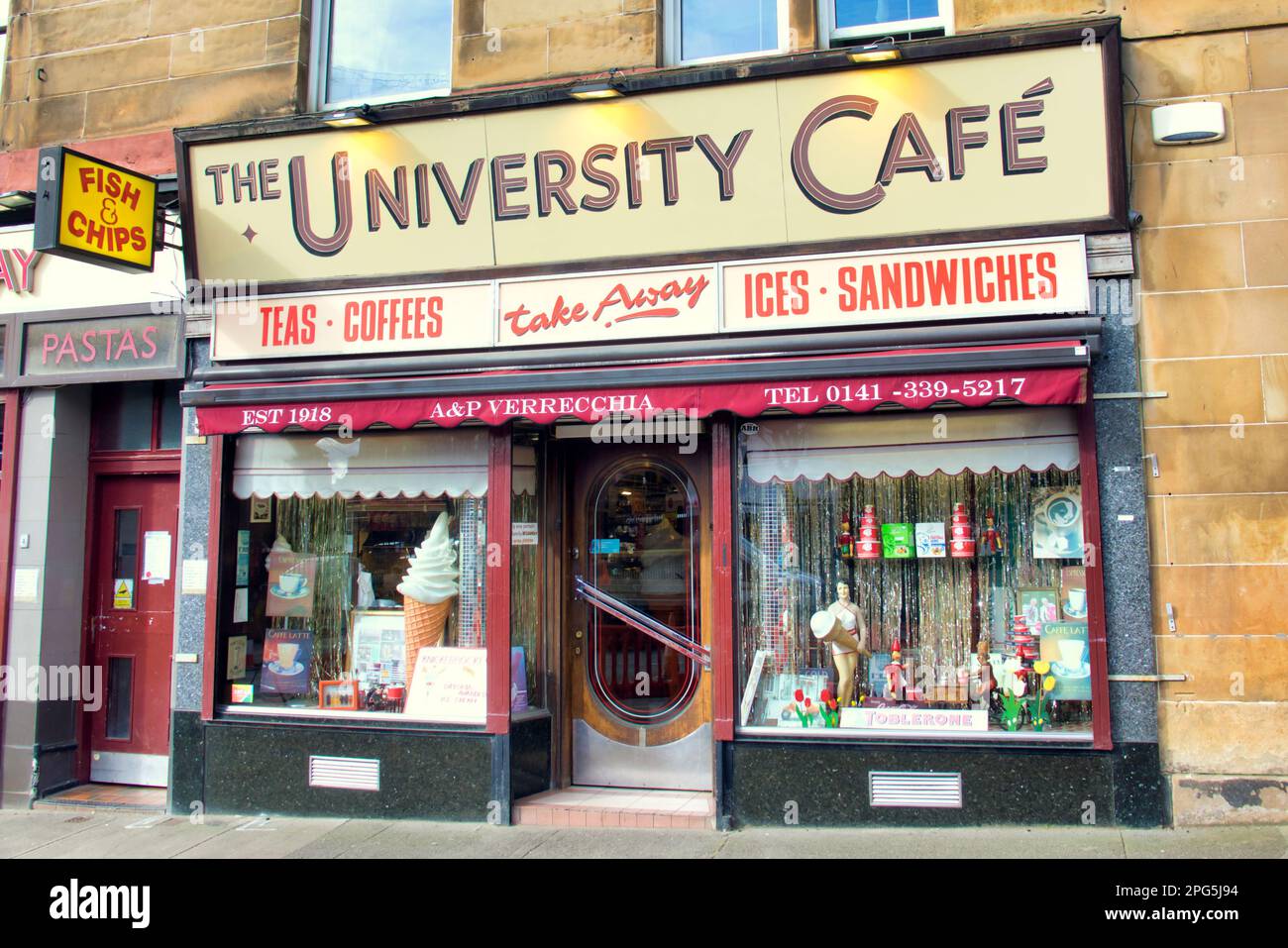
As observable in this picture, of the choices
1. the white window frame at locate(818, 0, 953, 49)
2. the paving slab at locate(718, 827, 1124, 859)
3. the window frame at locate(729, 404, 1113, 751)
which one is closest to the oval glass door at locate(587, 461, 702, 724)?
the window frame at locate(729, 404, 1113, 751)

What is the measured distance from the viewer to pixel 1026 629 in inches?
256

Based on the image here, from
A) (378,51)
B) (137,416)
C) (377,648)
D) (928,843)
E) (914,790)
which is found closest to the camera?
(928,843)

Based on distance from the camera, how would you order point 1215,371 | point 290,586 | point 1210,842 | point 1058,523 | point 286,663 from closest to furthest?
point 1210,842, point 1215,371, point 1058,523, point 286,663, point 290,586

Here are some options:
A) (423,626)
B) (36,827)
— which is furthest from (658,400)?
(36,827)

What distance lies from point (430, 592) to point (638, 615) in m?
1.51

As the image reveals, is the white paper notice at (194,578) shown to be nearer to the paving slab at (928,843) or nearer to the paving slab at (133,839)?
the paving slab at (133,839)

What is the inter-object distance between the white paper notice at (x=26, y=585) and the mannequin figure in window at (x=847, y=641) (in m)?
5.94

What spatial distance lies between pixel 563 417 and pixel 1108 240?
11.6ft

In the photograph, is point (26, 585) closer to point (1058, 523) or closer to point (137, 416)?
point (137, 416)

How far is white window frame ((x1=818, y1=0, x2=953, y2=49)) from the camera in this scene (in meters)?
6.89

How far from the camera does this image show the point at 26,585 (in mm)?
7906

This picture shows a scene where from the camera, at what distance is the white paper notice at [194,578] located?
7613 millimetres

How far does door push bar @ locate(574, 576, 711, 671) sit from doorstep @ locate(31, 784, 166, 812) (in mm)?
3486

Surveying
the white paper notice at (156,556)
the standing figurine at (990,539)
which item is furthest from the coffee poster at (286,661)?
the standing figurine at (990,539)
